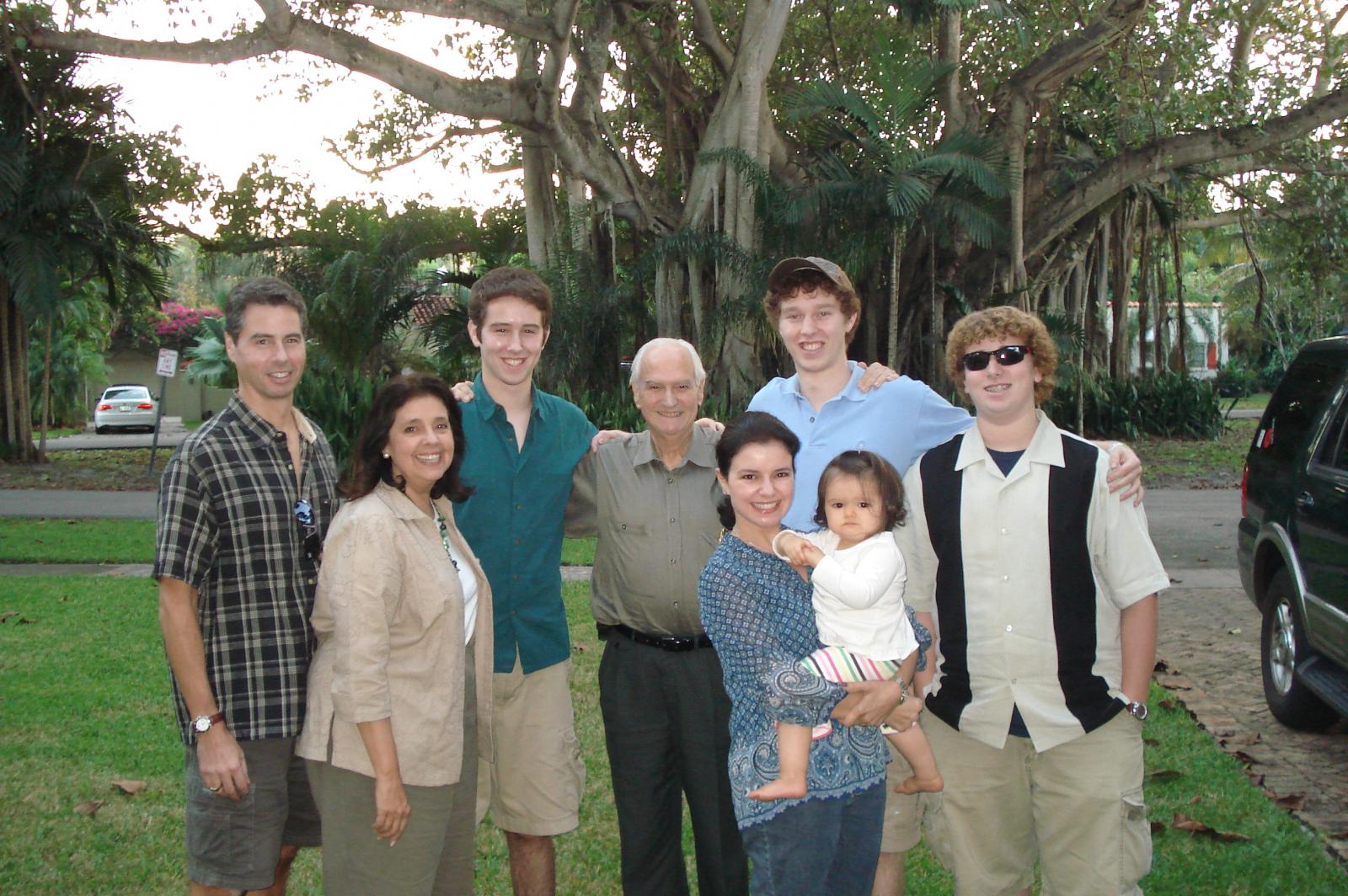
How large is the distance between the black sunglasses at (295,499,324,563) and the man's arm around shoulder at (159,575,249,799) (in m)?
0.31

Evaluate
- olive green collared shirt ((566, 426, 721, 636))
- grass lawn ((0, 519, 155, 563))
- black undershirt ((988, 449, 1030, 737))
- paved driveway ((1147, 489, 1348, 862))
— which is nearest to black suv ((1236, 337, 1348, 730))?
paved driveway ((1147, 489, 1348, 862))

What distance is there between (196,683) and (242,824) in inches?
16.2

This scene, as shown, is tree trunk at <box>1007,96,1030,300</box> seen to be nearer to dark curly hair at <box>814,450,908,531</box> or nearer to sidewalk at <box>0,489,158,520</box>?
sidewalk at <box>0,489,158,520</box>

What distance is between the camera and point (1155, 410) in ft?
70.0

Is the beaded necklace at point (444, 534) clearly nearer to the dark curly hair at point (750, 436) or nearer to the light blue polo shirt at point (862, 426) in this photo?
the dark curly hair at point (750, 436)

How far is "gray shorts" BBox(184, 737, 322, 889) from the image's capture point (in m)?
2.99

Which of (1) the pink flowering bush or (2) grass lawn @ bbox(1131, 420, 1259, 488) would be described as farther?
(1) the pink flowering bush

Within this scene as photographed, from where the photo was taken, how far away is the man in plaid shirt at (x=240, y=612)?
2908mm

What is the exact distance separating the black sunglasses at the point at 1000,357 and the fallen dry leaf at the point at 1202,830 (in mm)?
2419

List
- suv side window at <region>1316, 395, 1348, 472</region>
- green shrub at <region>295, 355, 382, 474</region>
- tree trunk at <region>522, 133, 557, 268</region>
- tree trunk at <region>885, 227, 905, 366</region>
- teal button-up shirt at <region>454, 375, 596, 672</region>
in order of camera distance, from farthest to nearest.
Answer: tree trunk at <region>522, 133, 557, 268</region> < tree trunk at <region>885, 227, 905, 366</region> < green shrub at <region>295, 355, 382, 474</region> < suv side window at <region>1316, 395, 1348, 472</region> < teal button-up shirt at <region>454, 375, 596, 672</region>

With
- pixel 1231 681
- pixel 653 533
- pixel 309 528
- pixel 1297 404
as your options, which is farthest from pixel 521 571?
pixel 1231 681

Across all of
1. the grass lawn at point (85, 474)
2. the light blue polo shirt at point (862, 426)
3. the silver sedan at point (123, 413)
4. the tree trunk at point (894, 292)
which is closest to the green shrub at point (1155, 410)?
the tree trunk at point (894, 292)

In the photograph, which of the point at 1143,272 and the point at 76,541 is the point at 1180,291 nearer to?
the point at 1143,272

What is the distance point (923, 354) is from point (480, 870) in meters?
13.8
